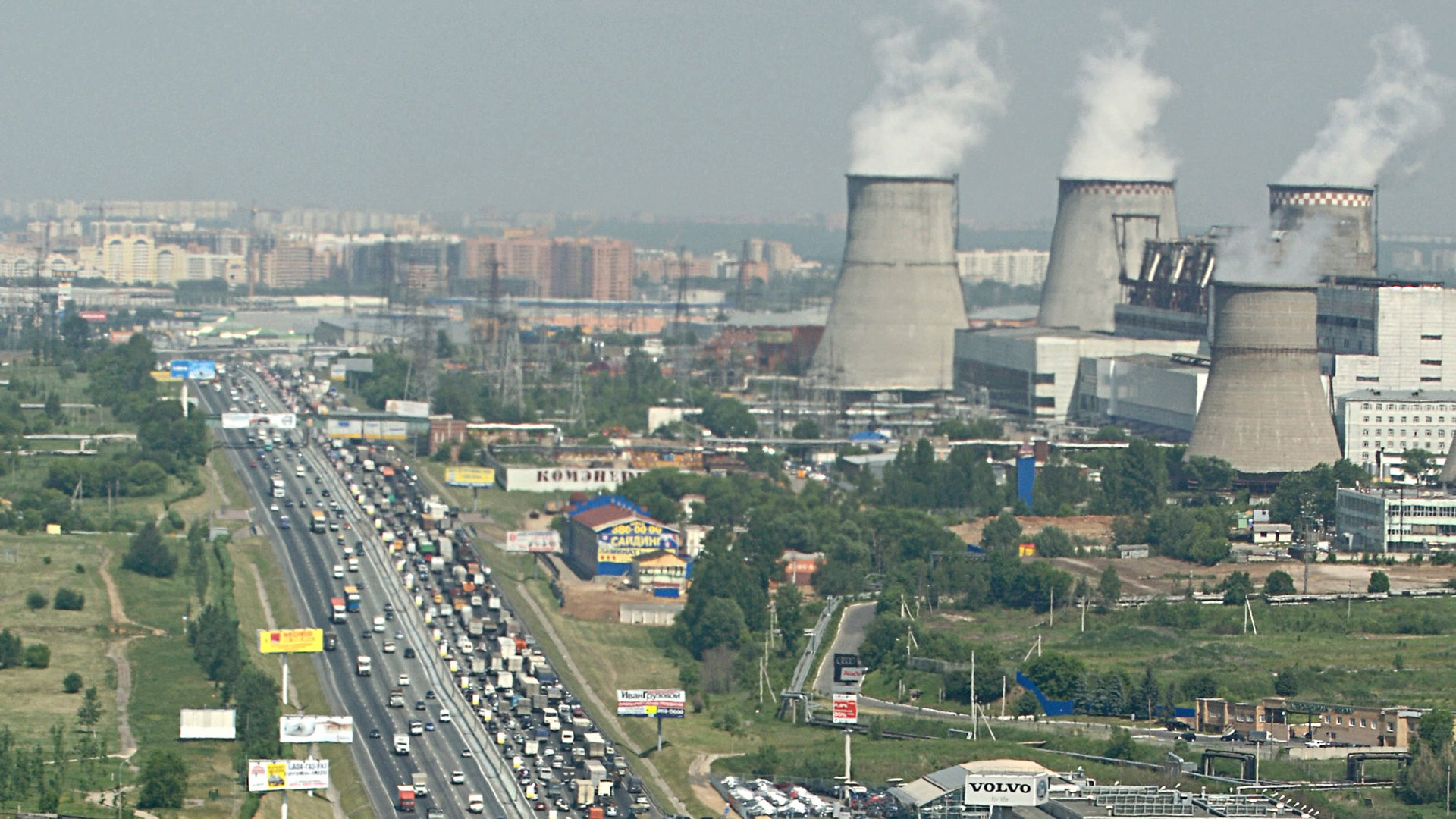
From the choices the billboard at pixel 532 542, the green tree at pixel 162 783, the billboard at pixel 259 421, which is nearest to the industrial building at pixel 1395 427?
the billboard at pixel 532 542

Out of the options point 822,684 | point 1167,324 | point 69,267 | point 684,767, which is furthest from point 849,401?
point 69,267

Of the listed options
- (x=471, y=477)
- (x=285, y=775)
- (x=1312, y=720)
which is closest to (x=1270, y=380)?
(x=471, y=477)

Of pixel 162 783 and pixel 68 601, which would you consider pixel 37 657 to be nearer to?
pixel 68 601

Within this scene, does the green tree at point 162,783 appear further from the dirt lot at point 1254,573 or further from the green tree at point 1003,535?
the green tree at point 1003,535

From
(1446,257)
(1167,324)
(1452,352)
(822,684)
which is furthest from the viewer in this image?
(1446,257)

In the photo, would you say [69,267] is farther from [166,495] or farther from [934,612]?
[934,612]

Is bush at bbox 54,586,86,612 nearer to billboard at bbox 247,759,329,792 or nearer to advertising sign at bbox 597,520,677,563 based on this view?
advertising sign at bbox 597,520,677,563
